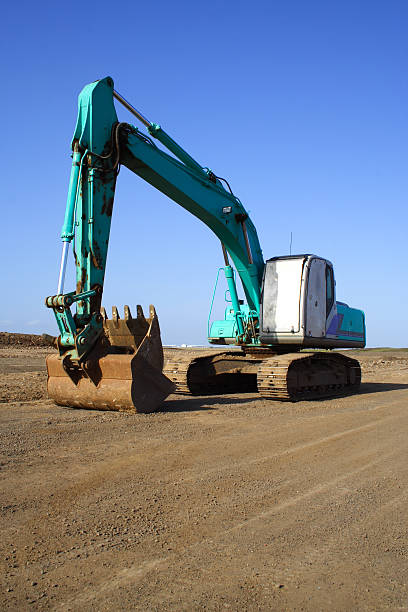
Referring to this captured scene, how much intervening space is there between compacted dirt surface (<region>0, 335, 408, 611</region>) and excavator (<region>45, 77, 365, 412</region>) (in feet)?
4.40

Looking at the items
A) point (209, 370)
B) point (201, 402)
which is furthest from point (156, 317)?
point (209, 370)

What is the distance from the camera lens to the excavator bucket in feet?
27.1

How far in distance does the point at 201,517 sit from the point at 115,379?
475 cm

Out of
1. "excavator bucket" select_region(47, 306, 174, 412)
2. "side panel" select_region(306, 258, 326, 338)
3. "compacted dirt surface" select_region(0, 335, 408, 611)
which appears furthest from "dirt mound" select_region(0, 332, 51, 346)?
"compacted dirt surface" select_region(0, 335, 408, 611)

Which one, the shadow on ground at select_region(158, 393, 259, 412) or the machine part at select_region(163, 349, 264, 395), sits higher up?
the machine part at select_region(163, 349, 264, 395)

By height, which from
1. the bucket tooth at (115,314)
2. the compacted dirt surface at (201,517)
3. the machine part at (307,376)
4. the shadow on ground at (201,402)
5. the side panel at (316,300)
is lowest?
the compacted dirt surface at (201,517)

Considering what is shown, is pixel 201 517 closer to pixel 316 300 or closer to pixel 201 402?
pixel 201 402

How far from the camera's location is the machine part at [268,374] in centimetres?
1063

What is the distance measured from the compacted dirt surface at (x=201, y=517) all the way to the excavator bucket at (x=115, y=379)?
0.82 meters

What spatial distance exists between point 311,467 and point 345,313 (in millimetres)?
8795

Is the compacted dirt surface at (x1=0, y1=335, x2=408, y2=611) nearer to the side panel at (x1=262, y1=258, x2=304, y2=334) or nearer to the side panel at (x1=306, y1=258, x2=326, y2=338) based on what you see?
the side panel at (x1=262, y1=258, x2=304, y2=334)

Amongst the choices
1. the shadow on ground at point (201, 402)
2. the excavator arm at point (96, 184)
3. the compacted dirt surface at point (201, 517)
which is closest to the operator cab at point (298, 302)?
the shadow on ground at point (201, 402)

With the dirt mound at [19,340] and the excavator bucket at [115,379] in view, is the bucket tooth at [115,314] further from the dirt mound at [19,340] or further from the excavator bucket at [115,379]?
the dirt mound at [19,340]

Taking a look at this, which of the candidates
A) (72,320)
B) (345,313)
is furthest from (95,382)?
(345,313)
